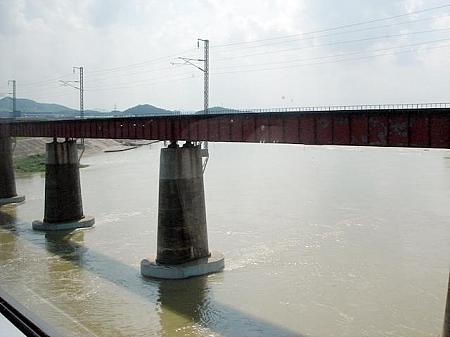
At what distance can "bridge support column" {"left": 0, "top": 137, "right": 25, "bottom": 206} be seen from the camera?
45.0 meters

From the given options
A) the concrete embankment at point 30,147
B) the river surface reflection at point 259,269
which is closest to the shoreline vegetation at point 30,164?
the concrete embankment at point 30,147

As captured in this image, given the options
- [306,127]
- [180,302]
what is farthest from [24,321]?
[180,302]

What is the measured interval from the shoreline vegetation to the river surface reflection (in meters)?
32.0

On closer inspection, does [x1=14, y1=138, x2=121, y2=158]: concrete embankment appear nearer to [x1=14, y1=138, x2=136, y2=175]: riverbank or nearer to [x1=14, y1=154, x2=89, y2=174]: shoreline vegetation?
[x1=14, y1=138, x2=136, y2=175]: riverbank

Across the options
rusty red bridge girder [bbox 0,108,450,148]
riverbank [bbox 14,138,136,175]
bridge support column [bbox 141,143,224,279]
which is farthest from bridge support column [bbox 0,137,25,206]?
riverbank [bbox 14,138,136,175]

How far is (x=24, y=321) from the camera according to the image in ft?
16.4

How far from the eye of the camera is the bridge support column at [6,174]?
1773 inches

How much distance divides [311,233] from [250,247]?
15.6 ft

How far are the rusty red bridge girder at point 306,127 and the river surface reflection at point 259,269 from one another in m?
5.89

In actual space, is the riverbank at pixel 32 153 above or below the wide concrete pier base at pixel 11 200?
above

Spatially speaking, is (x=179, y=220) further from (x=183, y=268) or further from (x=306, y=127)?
(x=306, y=127)

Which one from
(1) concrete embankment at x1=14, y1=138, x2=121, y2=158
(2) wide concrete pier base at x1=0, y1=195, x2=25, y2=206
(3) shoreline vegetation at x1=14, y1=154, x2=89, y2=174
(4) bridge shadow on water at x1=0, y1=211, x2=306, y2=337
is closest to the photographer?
(4) bridge shadow on water at x1=0, y1=211, x2=306, y2=337

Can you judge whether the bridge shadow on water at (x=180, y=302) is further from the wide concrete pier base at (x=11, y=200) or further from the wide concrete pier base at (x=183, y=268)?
the wide concrete pier base at (x=11, y=200)

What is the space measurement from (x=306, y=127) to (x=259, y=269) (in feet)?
25.5
